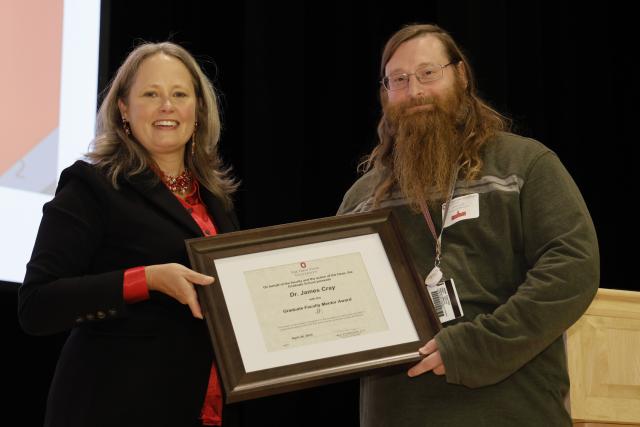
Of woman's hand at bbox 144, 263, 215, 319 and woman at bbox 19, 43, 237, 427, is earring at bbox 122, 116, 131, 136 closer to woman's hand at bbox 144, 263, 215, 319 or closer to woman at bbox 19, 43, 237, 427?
woman at bbox 19, 43, 237, 427

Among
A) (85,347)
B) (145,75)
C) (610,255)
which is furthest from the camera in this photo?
(610,255)

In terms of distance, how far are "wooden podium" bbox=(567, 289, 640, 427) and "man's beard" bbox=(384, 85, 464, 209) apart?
25.5 inches

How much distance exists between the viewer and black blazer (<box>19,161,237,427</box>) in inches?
84.8

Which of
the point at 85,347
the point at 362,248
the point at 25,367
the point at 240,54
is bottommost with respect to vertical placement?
the point at 25,367

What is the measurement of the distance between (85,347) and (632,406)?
1.71m

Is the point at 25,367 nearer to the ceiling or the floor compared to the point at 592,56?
nearer to the floor

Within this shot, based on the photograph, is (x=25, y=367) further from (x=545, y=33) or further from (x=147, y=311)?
(x=545, y=33)

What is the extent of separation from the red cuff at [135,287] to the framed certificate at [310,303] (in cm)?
14

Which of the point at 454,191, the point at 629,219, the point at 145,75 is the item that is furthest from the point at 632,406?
the point at 629,219

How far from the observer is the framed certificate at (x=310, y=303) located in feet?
7.03

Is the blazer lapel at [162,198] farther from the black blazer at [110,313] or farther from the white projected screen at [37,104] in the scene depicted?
the white projected screen at [37,104]

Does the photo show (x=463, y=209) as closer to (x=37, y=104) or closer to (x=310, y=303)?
(x=310, y=303)

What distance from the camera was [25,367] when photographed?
382 cm

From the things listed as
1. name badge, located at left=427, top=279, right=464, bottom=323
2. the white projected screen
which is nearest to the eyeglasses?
name badge, located at left=427, top=279, right=464, bottom=323
